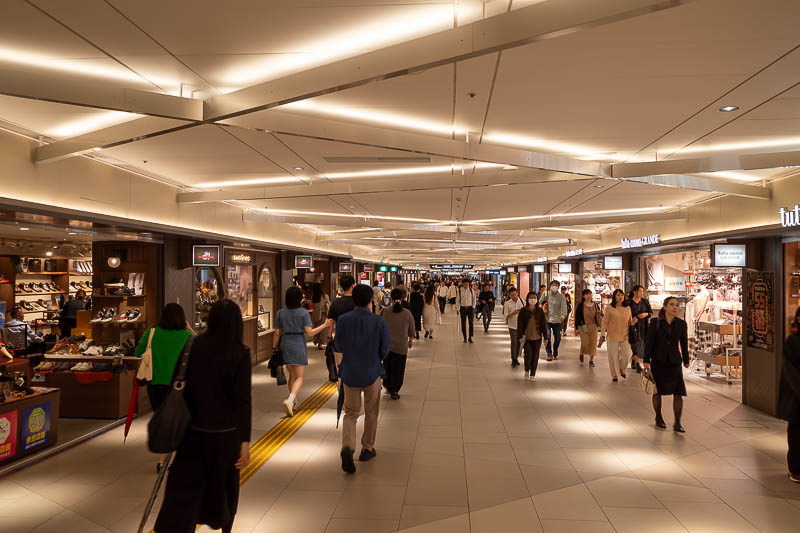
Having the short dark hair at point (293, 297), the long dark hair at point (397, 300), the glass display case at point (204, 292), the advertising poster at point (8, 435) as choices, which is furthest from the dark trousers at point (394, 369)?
the advertising poster at point (8, 435)

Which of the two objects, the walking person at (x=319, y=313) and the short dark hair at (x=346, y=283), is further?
the walking person at (x=319, y=313)

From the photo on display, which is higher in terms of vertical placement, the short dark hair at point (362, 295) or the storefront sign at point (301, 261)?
the storefront sign at point (301, 261)

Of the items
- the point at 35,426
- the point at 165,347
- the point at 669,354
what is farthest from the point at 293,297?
the point at 669,354

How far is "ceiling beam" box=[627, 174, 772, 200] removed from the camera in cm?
600

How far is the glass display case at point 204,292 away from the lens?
378 inches

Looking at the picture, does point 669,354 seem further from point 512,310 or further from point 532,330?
point 512,310

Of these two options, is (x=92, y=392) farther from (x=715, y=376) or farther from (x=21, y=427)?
(x=715, y=376)

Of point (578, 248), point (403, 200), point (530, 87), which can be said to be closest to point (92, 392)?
point (403, 200)

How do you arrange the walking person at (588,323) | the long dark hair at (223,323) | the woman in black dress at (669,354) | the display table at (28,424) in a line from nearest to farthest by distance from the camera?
the long dark hair at (223,323) < the display table at (28,424) < the woman in black dress at (669,354) < the walking person at (588,323)

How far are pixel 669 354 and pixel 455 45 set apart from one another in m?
5.12

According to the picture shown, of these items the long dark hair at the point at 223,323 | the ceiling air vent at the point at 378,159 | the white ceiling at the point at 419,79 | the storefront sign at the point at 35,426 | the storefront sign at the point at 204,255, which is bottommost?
the storefront sign at the point at 35,426

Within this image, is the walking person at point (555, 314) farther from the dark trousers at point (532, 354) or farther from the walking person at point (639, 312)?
the dark trousers at point (532, 354)

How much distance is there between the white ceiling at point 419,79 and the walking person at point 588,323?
520 centimetres

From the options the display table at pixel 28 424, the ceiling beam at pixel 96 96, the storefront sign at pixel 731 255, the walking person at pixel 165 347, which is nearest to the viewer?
the ceiling beam at pixel 96 96
